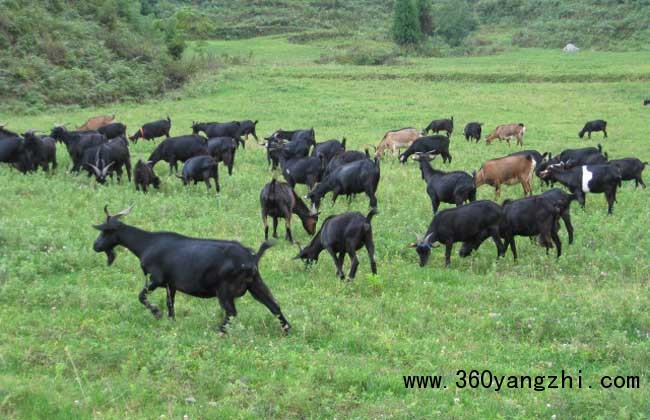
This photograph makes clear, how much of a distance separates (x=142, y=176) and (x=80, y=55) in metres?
28.1

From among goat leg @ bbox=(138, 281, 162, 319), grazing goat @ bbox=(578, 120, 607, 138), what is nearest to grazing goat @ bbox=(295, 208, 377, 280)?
goat leg @ bbox=(138, 281, 162, 319)

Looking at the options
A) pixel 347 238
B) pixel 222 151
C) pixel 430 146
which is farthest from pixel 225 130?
pixel 347 238

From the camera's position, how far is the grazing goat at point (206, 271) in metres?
8.95

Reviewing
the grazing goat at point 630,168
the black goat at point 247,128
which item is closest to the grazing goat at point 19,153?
the black goat at point 247,128

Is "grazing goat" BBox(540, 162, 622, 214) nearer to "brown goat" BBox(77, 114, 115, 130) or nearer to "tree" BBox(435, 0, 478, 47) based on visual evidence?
"brown goat" BBox(77, 114, 115, 130)

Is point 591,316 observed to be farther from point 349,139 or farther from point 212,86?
point 212,86

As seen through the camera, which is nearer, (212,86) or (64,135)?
(64,135)

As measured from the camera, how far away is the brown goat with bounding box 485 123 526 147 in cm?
2866

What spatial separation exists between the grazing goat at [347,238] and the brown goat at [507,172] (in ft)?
24.9

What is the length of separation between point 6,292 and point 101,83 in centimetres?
3322

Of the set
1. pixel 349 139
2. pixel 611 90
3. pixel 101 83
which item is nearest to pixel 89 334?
pixel 349 139

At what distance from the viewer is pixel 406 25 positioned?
7044 centimetres

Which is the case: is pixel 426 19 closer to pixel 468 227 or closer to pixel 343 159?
pixel 343 159

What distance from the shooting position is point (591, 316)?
31.9ft
